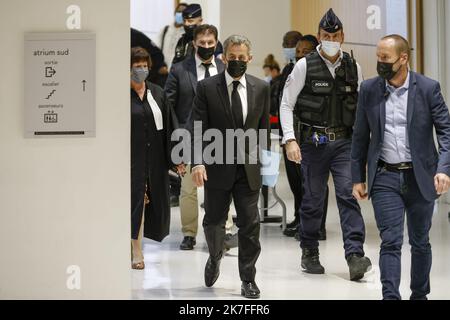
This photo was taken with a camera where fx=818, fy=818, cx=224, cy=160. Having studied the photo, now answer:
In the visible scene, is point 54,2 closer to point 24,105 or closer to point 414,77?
point 24,105

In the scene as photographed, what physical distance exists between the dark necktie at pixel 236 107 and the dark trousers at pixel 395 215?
2.85 ft

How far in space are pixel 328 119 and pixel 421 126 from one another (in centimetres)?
126

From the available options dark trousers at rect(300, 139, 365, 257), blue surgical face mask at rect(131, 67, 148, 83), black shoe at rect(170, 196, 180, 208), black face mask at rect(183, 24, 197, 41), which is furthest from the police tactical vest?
black shoe at rect(170, 196, 180, 208)

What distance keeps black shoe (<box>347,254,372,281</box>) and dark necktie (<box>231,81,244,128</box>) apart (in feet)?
3.95

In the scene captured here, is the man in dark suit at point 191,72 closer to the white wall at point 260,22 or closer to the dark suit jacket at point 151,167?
the dark suit jacket at point 151,167

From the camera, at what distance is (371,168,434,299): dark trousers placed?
3.92 metres

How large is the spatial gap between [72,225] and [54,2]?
108cm

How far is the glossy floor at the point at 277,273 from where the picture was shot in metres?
4.72

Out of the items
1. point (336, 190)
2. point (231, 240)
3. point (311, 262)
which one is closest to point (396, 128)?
point (336, 190)

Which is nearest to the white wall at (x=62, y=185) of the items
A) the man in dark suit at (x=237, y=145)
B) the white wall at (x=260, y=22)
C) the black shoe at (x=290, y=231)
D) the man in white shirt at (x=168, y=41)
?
the man in dark suit at (x=237, y=145)

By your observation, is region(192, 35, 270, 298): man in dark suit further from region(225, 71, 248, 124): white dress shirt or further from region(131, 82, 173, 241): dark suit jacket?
region(131, 82, 173, 241): dark suit jacket

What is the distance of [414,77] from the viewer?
13.2ft

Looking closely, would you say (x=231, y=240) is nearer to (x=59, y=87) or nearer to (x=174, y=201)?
(x=174, y=201)

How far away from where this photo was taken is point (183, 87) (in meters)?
5.98
